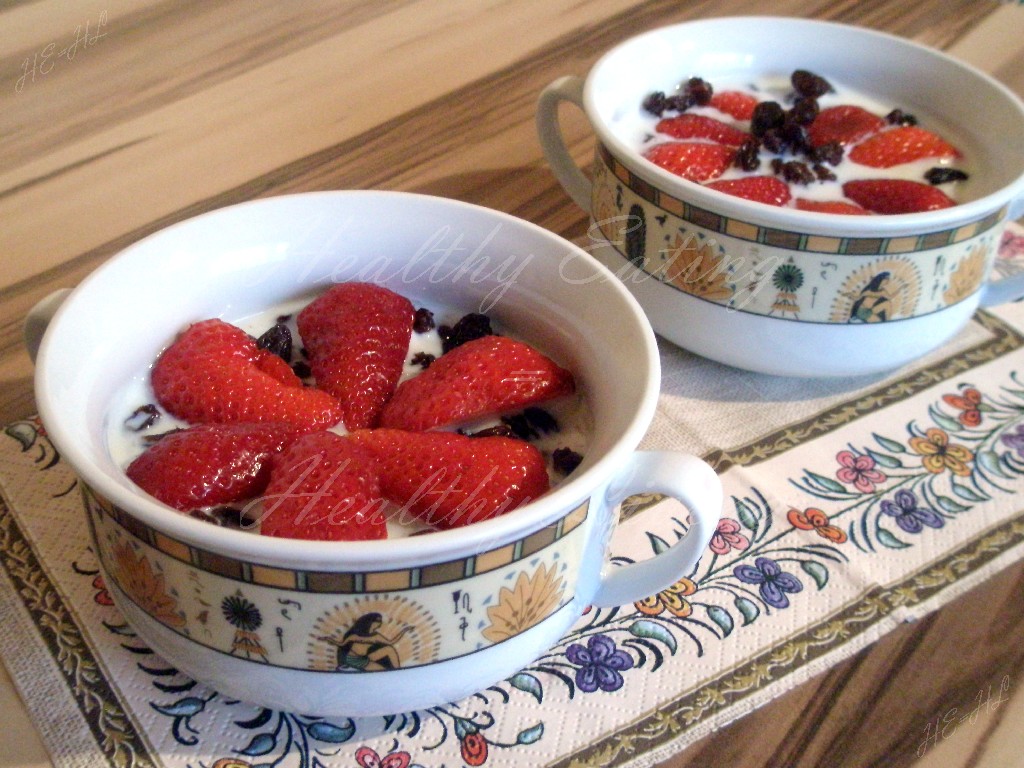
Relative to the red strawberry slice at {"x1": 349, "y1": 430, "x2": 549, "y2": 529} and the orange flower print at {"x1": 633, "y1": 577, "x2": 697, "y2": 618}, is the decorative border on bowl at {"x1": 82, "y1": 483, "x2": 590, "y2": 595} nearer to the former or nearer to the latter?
the red strawberry slice at {"x1": 349, "y1": 430, "x2": 549, "y2": 529}

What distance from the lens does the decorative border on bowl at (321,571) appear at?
45 centimetres

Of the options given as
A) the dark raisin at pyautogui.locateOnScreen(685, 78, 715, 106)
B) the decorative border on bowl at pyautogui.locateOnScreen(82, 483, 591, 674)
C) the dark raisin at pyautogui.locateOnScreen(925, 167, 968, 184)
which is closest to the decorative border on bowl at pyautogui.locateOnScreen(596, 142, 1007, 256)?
the dark raisin at pyautogui.locateOnScreen(925, 167, 968, 184)

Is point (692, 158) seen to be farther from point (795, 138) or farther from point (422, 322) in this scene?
point (422, 322)

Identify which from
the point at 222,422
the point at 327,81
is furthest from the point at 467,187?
the point at 222,422

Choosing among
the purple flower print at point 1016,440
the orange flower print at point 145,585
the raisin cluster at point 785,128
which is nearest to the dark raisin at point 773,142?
the raisin cluster at point 785,128

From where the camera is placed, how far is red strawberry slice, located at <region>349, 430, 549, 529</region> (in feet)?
1.77

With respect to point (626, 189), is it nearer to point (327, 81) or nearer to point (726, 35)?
point (726, 35)

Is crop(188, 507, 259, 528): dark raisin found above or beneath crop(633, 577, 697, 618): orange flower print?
above

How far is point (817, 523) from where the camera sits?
0.73 metres

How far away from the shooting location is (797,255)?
2.45 ft

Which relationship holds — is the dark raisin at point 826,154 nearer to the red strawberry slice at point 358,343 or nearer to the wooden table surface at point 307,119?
the wooden table surface at point 307,119

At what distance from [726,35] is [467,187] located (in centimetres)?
30

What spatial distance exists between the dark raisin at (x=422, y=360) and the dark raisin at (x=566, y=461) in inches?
4.9

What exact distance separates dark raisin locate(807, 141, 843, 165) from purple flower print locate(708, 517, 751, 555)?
36cm
